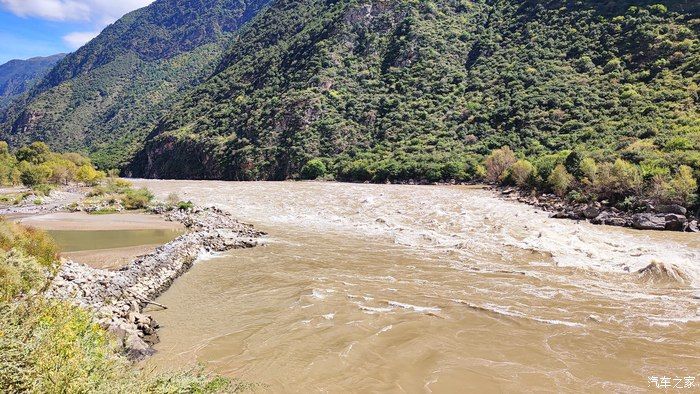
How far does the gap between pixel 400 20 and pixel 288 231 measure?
11604 centimetres

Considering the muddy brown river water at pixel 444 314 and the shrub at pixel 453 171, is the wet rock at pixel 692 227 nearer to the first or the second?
the muddy brown river water at pixel 444 314

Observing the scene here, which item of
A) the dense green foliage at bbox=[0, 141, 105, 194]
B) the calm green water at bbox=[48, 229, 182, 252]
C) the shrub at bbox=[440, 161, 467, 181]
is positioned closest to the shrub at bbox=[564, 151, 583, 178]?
the shrub at bbox=[440, 161, 467, 181]

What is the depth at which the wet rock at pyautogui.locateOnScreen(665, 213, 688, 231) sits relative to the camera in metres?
31.4

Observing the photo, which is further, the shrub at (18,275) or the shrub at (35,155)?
the shrub at (35,155)

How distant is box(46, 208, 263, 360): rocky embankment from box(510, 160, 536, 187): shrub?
40.4m

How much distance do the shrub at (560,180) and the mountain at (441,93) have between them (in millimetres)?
5274

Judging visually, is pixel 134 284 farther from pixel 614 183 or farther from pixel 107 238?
pixel 614 183

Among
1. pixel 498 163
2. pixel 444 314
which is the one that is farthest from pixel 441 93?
pixel 444 314

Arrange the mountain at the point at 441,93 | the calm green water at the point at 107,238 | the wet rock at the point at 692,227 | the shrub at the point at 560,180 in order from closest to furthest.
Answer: the calm green water at the point at 107,238
the wet rock at the point at 692,227
the shrub at the point at 560,180
the mountain at the point at 441,93

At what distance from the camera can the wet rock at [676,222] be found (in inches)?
1235

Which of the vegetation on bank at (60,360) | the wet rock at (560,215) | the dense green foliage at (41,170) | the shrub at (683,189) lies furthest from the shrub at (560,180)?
the dense green foliage at (41,170)

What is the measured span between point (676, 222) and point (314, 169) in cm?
7470

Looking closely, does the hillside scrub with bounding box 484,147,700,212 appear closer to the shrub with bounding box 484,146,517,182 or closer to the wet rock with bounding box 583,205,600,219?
the wet rock with bounding box 583,205,600,219

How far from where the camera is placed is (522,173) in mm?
57875
